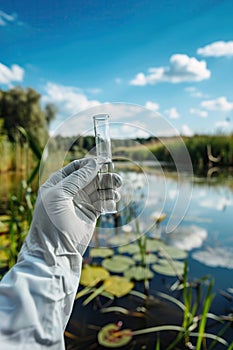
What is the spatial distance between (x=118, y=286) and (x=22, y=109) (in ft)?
29.0

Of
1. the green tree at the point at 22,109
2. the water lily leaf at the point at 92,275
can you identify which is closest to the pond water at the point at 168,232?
the water lily leaf at the point at 92,275

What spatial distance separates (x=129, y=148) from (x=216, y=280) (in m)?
1.17

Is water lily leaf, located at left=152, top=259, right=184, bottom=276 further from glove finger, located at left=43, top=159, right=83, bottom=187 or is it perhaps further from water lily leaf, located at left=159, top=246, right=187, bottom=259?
glove finger, located at left=43, top=159, right=83, bottom=187

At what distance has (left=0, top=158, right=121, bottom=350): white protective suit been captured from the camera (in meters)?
0.37

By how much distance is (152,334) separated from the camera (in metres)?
1.07

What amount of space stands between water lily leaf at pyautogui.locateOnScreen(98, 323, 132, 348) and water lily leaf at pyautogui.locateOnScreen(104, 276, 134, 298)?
205mm

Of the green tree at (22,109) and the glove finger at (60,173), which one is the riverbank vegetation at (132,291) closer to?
the glove finger at (60,173)

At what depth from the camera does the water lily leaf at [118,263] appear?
150 cm

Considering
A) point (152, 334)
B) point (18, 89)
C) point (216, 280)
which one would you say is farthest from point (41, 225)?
point (18, 89)

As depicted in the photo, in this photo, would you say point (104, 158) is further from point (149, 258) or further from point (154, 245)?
point (154, 245)

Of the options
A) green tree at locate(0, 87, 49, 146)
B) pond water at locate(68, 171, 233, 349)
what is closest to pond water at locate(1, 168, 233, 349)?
pond water at locate(68, 171, 233, 349)

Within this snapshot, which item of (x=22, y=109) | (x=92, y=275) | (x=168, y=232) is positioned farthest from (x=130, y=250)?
(x=22, y=109)

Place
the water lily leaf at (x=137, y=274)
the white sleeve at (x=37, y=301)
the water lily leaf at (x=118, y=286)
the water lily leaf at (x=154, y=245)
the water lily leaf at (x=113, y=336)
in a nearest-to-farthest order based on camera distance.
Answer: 1. the white sleeve at (x=37, y=301)
2. the water lily leaf at (x=113, y=336)
3. the water lily leaf at (x=118, y=286)
4. the water lily leaf at (x=137, y=274)
5. the water lily leaf at (x=154, y=245)

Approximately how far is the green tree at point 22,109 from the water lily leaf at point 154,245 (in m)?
7.61
